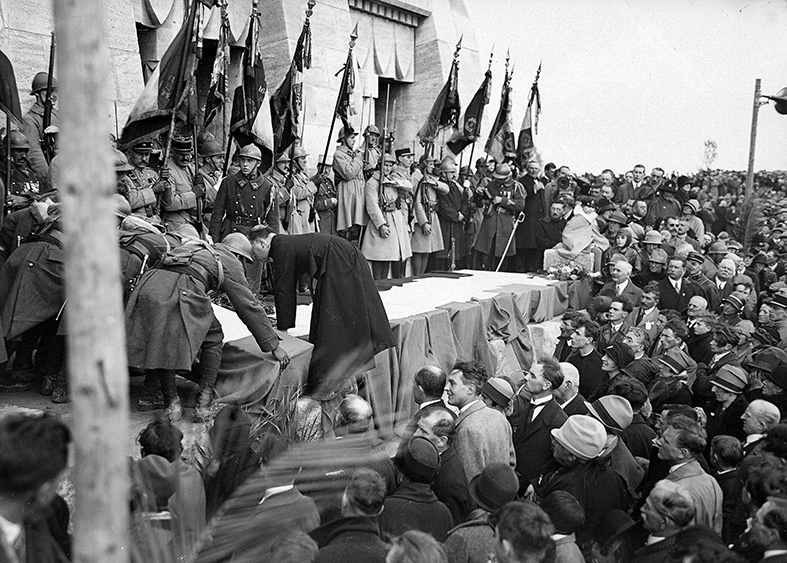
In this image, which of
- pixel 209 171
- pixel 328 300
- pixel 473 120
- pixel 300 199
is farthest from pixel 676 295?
pixel 473 120

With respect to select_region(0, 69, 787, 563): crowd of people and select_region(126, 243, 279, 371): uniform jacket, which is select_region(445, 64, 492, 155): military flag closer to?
select_region(0, 69, 787, 563): crowd of people

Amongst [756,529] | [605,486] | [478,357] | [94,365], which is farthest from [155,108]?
[94,365]

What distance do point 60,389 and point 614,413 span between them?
10.1ft

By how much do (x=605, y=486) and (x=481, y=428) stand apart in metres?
0.77

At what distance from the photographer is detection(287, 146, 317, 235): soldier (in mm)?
8742

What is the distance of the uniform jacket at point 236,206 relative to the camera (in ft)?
24.5

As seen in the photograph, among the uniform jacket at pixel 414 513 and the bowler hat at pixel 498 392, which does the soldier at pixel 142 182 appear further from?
the uniform jacket at pixel 414 513

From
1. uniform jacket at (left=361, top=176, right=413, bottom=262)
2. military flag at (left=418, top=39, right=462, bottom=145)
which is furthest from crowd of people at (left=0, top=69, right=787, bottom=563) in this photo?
military flag at (left=418, top=39, right=462, bottom=145)

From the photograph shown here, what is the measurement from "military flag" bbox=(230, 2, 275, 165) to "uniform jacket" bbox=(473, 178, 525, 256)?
3339mm

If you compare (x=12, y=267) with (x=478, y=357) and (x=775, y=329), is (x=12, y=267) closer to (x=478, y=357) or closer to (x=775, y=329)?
(x=478, y=357)

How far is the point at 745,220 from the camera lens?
578 inches

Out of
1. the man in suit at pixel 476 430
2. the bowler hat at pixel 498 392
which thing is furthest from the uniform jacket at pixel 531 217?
the man in suit at pixel 476 430

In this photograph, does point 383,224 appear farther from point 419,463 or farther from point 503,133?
point 419,463

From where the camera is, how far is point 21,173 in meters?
6.19
